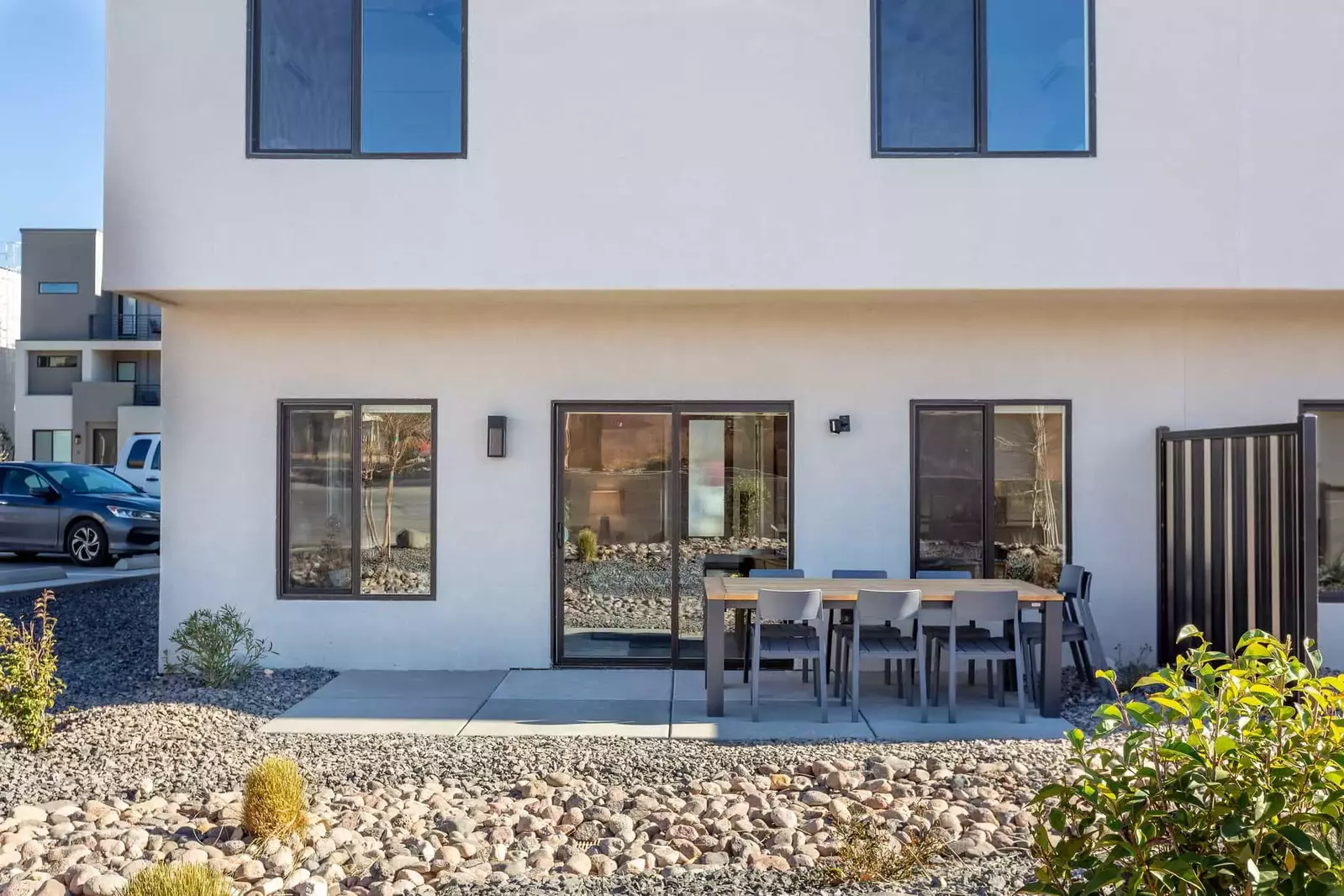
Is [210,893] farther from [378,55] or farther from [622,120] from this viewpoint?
[378,55]

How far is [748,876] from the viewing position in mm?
4000

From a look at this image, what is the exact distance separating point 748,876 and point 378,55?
6.59m

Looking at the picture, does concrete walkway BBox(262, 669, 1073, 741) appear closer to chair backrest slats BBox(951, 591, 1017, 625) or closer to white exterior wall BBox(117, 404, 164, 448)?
chair backrest slats BBox(951, 591, 1017, 625)

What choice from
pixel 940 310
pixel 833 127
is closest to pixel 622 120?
pixel 833 127

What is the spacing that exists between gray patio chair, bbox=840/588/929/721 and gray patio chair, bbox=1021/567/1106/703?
0.82m

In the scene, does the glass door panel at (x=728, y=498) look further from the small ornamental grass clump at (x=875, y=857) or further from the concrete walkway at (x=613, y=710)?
the small ornamental grass clump at (x=875, y=857)

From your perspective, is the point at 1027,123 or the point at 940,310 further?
the point at 940,310

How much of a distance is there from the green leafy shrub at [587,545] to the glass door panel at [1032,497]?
11.2 ft

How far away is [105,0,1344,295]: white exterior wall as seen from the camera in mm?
7254

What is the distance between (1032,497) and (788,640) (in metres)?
2.62

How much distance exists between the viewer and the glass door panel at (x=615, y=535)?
8.35 meters

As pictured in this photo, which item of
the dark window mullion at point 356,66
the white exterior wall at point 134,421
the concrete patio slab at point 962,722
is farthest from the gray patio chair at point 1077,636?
the white exterior wall at point 134,421

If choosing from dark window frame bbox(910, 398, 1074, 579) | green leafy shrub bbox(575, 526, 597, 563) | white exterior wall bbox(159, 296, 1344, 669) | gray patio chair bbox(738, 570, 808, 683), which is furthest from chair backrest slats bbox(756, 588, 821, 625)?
green leafy shrub bbox(575, 526, 597, 563)

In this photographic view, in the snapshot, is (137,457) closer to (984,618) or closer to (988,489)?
(988,489)
